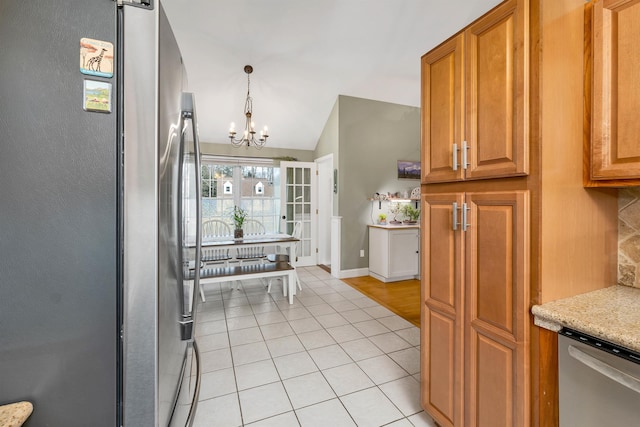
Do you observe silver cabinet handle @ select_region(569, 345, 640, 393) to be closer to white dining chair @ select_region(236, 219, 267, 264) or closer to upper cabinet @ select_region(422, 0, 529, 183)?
upper cabinet @ select_region(422, 0, 529, 183)

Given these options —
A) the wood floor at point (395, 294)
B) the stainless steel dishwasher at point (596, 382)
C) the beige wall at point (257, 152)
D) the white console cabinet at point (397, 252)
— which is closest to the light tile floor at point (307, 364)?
the wood floor at point (395, 294)

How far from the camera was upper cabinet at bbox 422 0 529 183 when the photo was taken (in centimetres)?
108

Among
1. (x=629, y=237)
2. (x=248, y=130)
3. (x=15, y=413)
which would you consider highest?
(x=248, y=130)

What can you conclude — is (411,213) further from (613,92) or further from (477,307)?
(613,92)

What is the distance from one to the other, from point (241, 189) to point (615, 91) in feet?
17.0

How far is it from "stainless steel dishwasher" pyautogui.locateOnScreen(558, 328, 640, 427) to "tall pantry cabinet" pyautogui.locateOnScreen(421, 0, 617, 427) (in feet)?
0.19

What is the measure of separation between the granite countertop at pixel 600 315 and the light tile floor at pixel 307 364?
1.10 metres

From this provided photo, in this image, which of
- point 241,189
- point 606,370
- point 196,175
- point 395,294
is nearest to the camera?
point 606,370

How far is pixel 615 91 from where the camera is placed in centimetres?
108

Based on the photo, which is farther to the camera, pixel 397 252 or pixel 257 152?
pixel 257 152

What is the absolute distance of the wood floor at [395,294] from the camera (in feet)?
10.7

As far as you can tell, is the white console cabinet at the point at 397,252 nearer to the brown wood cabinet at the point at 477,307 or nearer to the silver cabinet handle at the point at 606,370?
the brown wood cabinet at the point at 477,307

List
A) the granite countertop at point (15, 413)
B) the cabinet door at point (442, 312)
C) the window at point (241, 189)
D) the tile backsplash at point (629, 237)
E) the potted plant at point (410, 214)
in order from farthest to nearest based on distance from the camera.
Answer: the window at point (241, 189), the potted plant at point (410, 214), the cabinet door at point (442, 312), the tile backsplash at point (629, 237), the granite countertop at point (15, 413)

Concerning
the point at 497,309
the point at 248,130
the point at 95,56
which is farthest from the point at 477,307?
the point at 248,130
